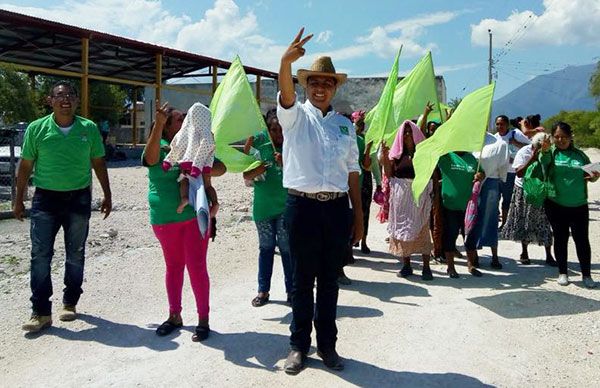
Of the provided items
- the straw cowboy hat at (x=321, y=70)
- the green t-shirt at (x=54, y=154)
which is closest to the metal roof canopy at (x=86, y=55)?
the green t-shirt at (x=54, y=154)

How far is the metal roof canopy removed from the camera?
61.6 ft

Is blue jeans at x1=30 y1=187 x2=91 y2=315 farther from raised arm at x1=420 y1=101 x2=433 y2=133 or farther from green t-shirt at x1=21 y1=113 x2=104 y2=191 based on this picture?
raised arm at x1=420 y1=101 x2=433 y2=133

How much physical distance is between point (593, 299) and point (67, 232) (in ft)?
17.0

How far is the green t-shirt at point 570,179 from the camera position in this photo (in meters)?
Answer: 5.89

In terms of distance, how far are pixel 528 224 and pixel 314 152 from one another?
477cm

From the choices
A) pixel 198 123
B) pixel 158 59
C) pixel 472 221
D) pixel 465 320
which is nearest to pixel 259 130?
pixel 198 123

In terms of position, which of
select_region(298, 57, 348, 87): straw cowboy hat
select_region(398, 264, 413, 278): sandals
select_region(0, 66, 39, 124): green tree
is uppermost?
select_region(0, 66, 39, 124): green tree

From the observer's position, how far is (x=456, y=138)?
18.4 ft

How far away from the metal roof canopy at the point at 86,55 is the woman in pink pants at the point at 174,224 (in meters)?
15.4

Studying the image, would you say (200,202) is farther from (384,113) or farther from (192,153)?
(384,113)

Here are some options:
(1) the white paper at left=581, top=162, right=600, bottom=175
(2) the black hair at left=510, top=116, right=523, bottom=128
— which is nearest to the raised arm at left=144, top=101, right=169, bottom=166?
(1) the white paper at left=581, top=162, right=600, bottom=175

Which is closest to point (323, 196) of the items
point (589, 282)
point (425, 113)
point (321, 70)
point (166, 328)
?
point (321, 70)

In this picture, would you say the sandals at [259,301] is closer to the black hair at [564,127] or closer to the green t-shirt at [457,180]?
the green t-shirt at [457,180]

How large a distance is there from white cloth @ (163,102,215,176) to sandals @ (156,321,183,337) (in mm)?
1341
